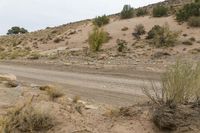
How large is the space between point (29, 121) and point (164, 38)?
37.0m

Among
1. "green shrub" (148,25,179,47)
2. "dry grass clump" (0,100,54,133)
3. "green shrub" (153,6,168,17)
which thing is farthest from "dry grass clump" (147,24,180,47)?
"dry grass clump" (0,100,54,133)

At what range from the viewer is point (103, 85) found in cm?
2439

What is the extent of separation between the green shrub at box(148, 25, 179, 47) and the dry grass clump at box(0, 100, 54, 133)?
35654mm

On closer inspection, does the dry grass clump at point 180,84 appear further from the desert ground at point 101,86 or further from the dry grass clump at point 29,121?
the dry grass clump at point 29,121

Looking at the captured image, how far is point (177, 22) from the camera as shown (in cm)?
5531

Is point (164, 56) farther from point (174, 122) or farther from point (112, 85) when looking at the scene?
point (174, 122)

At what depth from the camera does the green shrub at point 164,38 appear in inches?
1788

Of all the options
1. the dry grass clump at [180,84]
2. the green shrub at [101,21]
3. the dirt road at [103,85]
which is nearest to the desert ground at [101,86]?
the dirt road at [103,85]

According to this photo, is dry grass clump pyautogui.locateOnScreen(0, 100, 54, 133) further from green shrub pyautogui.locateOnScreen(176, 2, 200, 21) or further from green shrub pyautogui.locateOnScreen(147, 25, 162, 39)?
green shrub pyautogui.locateOnScreen(176, 2, 200, 21)

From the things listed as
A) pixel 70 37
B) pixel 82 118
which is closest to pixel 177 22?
pixel 70 37

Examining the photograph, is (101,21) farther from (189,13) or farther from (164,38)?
(164,38)

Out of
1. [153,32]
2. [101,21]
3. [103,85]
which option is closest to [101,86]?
[103,85]

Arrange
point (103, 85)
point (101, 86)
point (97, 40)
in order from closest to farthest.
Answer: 1. point (101, 86)
2. point (103, 85)
3. point (97, 40)

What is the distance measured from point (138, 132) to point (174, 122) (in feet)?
Result: 2.39
